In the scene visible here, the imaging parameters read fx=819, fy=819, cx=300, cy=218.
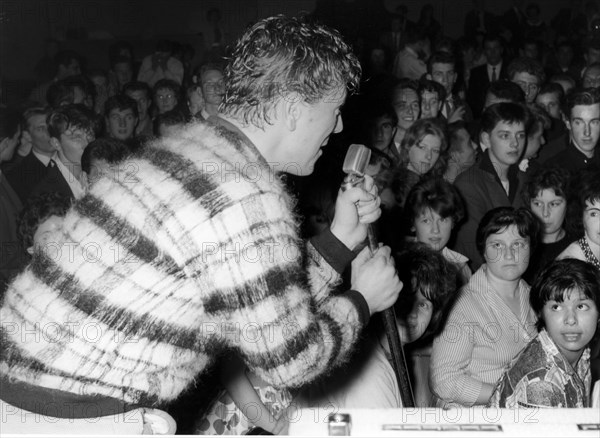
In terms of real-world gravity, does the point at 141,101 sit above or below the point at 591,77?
below

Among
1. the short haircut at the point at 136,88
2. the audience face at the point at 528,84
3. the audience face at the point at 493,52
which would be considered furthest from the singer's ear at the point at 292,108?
the audience face at the point at 493,52

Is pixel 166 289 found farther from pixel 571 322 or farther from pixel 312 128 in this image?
pixel 571 322

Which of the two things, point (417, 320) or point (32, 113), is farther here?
point (32, 113)

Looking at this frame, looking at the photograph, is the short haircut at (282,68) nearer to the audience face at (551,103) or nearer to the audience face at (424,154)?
the audience face at (424,154)

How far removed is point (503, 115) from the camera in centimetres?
362

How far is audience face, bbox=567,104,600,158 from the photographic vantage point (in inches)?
151

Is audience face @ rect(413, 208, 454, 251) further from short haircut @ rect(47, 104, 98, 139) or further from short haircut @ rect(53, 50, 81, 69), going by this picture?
short haircut @ rect(53, 50, 81, 69)

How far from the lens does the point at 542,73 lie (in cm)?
492

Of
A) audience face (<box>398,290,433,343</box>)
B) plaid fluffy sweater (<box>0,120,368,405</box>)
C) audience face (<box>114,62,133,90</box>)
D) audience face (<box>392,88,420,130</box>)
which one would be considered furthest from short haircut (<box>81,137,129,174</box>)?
audience face (<box>114,62,133,90</box>)

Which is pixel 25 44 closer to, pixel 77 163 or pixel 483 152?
pixel 77 163

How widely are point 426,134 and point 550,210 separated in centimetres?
71

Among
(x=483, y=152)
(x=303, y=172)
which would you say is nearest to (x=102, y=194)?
(x=303, y=172)

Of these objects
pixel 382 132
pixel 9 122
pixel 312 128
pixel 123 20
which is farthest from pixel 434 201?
pixel 123 20

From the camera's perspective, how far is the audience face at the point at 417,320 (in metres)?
2.26
